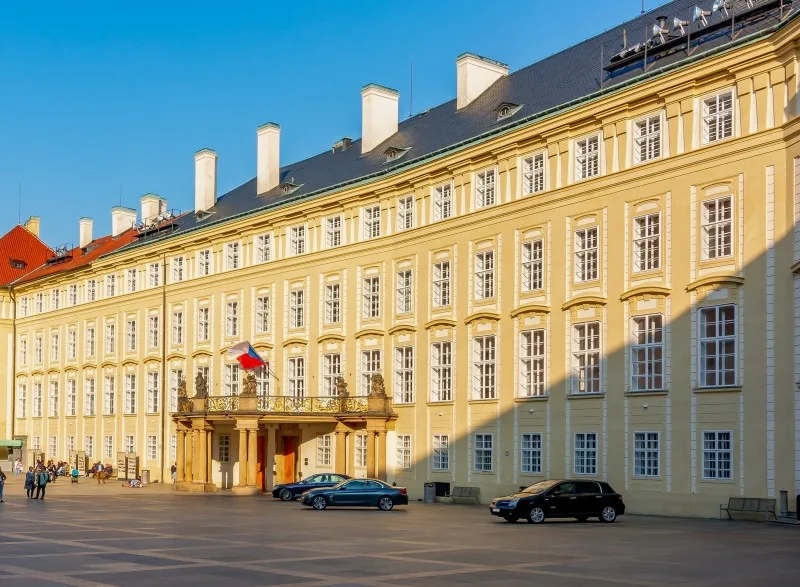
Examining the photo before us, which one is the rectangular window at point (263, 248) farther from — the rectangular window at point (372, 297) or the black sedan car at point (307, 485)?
the black sedan car at point (307, 485)

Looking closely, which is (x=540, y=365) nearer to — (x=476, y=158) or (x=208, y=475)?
(x=476, y=158)

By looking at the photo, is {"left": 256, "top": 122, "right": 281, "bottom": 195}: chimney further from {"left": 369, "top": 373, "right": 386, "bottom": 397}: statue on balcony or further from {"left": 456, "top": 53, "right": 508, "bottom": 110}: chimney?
{"left": 369, "top": 373, "right": 386, "bottom": 397}: statue on balcony

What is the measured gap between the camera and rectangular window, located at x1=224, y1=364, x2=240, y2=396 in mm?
65688

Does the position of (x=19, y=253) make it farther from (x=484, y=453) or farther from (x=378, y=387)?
(x=484, y=453)

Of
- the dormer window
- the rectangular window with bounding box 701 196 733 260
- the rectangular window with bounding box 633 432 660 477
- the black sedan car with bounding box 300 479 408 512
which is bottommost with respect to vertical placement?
the black sedan car with bounding box 300 479 408 512

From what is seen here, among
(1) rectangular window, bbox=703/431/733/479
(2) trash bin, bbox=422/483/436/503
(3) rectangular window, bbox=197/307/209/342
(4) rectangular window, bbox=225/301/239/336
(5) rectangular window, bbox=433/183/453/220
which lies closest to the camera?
(1) rectangular window, bbox=703/431/733/479

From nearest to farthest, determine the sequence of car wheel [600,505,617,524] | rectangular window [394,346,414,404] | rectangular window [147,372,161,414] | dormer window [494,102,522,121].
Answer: car wheel [600,505,617,524] < dormer window [494,102,522,121] < rectangular window [394,346,414,404] < rectangular window [147,372,161,414]

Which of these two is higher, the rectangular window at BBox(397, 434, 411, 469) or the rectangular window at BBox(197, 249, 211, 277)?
the rectangular window at BBox(197, 249, 211, 277)

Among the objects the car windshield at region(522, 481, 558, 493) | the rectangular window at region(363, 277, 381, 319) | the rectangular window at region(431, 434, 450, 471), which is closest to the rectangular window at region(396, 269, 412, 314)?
the rectangular window at region(363, 277, 381, 319)

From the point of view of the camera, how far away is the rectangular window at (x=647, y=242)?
4166 cm

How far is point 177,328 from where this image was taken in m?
72.1

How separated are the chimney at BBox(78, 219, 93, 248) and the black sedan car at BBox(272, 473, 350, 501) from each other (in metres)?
50.2

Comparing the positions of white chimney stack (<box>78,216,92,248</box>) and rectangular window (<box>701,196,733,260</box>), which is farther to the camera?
white chimney stack (<box>78,216,92,248</box>)

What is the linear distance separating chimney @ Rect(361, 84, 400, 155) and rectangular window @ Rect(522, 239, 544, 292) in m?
19.2
